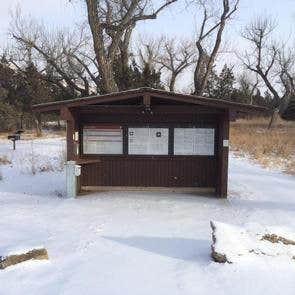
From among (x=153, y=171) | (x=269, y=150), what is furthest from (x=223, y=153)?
(x=269, y=150)

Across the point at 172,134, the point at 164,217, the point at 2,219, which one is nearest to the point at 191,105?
the point at 172,134

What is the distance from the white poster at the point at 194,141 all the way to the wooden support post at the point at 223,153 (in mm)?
289

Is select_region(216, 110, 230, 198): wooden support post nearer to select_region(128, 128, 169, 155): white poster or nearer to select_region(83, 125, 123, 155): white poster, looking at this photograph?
select_region(128, 128, 169, 155): white poster

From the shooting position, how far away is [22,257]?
22.0 feet

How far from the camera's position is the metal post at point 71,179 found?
1187 centimetres

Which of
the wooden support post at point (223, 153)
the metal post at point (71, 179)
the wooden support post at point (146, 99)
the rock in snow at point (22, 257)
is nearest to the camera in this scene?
the rock in snow at point (22, 257)

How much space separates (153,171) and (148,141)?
0.80 m

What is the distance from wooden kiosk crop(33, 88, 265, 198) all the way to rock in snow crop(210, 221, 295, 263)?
16.3 feet

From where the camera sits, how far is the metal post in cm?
1187

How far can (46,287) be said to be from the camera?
5.91 metres

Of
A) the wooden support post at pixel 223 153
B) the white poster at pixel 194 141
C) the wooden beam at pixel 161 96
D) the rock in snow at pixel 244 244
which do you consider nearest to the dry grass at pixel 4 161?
the wooden beam at pixel 161 96

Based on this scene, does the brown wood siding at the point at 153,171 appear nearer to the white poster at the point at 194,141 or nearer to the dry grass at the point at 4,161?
the white poster at the point at 194,141

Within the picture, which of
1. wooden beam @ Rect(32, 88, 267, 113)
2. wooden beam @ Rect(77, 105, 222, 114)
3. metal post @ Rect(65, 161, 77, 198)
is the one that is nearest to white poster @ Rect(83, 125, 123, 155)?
wooden beam @ Rect(77, 105, 222, 114)

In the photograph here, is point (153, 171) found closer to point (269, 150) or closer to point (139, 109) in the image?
point (139, 109)
